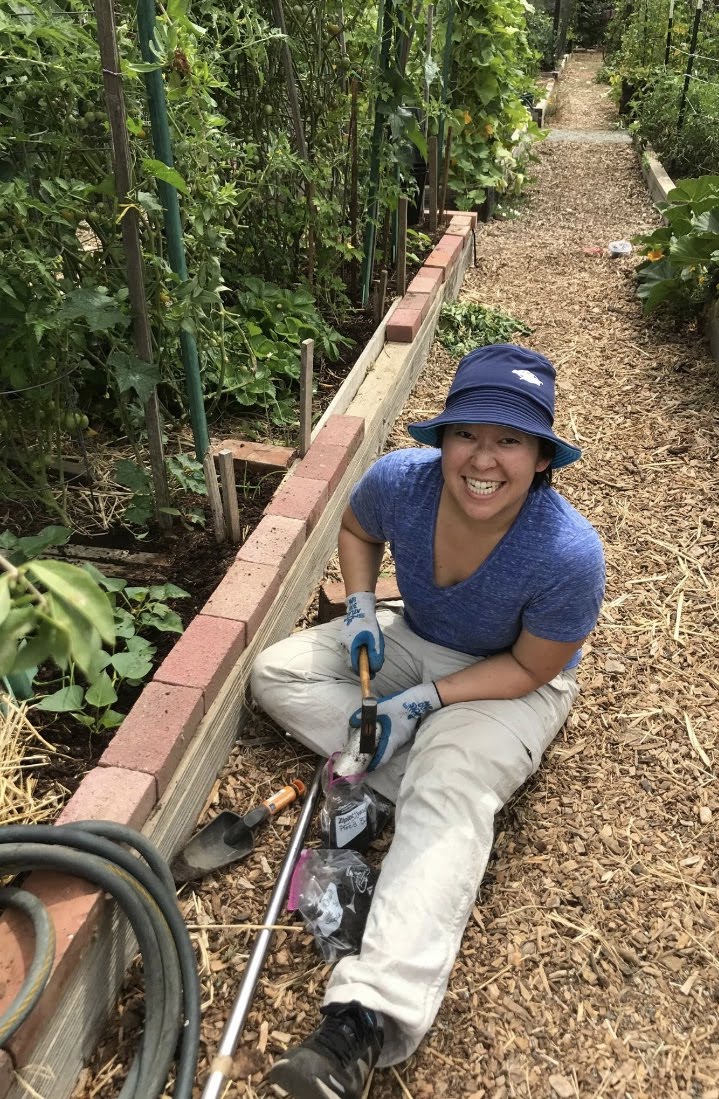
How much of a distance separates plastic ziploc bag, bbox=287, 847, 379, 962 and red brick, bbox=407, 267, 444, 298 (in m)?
3.25

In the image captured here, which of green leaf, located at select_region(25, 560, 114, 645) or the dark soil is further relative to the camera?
the dark soil

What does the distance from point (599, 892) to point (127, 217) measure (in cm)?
191

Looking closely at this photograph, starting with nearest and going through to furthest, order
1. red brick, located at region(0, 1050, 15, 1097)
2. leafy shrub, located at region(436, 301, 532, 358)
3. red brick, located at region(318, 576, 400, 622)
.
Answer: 1. red brick, located at region(0, 1050, 15, 1097)
2. red brick, located at region(318, 576, 400, 622)
3. leafy shrub, located at region(436, 301, 532, 358)

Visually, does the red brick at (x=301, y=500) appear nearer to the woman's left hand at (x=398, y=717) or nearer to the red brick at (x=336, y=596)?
the red brick at (x=336, y=596)

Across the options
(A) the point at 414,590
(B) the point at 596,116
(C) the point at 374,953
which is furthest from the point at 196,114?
(B) the point at 596,116

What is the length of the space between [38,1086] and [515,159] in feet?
24.6

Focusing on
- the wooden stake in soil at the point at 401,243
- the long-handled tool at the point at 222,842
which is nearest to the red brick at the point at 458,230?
the wooden stake in soil at the point at 401,243

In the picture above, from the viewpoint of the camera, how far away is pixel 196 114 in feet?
7.54

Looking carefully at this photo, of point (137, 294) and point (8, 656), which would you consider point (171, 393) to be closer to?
point (137, 294)

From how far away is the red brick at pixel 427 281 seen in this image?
4.50 metres

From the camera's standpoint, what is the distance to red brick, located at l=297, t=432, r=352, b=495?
Result: 289 centimetres

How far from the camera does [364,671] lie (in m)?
2.16

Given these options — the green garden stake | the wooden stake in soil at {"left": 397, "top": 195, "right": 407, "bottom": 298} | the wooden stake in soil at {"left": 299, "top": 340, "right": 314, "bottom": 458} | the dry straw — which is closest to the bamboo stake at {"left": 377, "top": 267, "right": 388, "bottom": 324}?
the wooden stake in soil at {"left": 397, "top": 195, "right": 407, "bottom": 298}

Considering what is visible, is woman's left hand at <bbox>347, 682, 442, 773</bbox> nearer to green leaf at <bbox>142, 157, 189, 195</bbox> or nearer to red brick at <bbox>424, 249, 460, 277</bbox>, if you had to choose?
green leaf at <bbox>142, 157, 189, 195</bbox>
